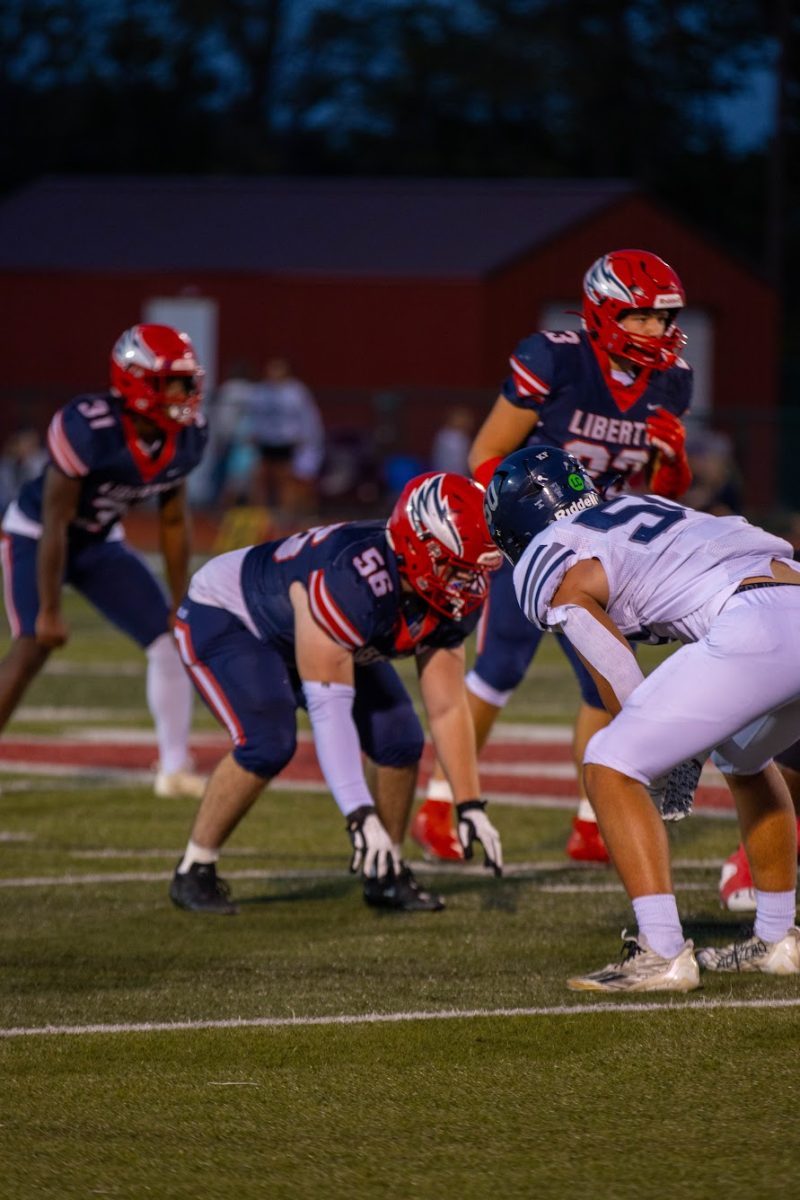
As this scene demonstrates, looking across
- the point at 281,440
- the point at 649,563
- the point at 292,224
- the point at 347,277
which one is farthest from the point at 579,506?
the point at 292,224

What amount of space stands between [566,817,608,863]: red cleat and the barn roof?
20870 millimetres

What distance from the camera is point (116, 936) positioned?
582cm

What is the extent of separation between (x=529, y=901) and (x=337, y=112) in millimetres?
41215

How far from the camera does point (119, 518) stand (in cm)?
820

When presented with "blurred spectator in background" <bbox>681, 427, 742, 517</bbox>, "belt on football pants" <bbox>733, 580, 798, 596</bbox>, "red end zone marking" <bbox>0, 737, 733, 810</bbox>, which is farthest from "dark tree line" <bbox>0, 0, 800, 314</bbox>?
"belt on football pants" <bbox>733, 580, 798, 596</bbox>

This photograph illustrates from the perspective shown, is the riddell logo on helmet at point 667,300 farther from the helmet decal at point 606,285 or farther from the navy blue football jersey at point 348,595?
the navy blue football jersey at point 348,595

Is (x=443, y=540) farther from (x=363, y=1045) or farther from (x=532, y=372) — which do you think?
(x=363, y=1045)

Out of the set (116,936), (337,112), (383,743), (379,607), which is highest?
(337,112)

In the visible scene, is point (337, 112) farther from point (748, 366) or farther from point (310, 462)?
point (310, 462)

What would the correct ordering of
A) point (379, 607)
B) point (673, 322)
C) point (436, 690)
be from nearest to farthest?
point (379, 607)
point (436, 690)
point (673, 322)

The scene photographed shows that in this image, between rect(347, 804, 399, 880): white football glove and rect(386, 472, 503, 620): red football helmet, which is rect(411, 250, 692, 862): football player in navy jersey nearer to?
rect(386, 472, 503, 620): red football helmet

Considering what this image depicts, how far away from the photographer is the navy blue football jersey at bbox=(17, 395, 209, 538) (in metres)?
7.78

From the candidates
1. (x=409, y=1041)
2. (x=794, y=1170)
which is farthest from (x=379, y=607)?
(x=794, y=1170)

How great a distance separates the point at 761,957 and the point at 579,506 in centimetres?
123
